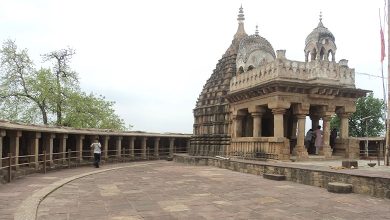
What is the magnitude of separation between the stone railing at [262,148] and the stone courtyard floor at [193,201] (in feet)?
11.4

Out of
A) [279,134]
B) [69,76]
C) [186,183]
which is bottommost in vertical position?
[186,183]

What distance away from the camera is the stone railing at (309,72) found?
15891mm

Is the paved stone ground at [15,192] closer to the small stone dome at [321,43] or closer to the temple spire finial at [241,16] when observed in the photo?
the small stone dome at [321,43]

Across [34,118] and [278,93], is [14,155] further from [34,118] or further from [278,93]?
[34,118]

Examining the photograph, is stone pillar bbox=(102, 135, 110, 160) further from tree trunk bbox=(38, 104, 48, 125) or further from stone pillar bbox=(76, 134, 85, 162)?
tree trunk bbox=(38, 104, 48, 125)

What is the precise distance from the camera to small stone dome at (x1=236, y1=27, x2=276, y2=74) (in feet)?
70.5

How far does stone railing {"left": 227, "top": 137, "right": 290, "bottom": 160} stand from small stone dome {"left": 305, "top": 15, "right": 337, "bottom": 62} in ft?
17.4

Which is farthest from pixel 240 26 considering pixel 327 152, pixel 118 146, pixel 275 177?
pixel 275 177

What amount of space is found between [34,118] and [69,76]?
482 centimetres

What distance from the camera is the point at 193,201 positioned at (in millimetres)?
8469

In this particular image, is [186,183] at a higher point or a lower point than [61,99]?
lower

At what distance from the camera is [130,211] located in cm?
734

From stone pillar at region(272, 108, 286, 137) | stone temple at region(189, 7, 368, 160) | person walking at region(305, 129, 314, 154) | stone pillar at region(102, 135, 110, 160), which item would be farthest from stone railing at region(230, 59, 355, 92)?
stone pillar at region(102, 135, 110, 160)

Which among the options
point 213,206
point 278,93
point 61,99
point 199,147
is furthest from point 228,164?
point 61,99
